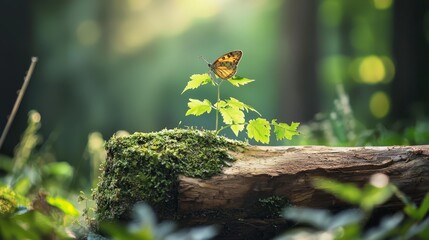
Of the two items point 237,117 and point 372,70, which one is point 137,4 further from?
point 237,117

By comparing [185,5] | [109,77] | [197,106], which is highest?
[185,5]

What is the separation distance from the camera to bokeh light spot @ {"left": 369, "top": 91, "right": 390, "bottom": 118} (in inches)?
516

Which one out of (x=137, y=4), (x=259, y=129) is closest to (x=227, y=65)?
(x=259, y=129)

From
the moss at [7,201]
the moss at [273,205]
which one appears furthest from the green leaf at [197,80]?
the moss at [7,201]

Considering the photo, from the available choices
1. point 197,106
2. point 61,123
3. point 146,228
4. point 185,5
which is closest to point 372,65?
point 185,5

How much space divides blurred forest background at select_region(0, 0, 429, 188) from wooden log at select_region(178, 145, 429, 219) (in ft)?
11.6

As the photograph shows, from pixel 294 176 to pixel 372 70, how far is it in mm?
12038

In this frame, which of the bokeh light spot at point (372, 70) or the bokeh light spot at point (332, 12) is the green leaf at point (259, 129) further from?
the bokeh light spot at point (372, 70)

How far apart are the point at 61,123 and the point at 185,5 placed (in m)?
6.64

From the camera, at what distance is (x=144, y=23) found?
43.8ft

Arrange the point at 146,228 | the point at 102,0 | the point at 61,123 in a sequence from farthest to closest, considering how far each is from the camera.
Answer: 1. the point at 102,0
2. the point at 61,123
3. the point at 146,228

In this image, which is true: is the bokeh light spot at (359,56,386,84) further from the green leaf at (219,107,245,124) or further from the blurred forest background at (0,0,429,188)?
the green leaf at (219,107,245,124)

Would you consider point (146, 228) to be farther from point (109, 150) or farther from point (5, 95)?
point (5, 95)

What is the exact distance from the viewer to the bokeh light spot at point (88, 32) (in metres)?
12.4
